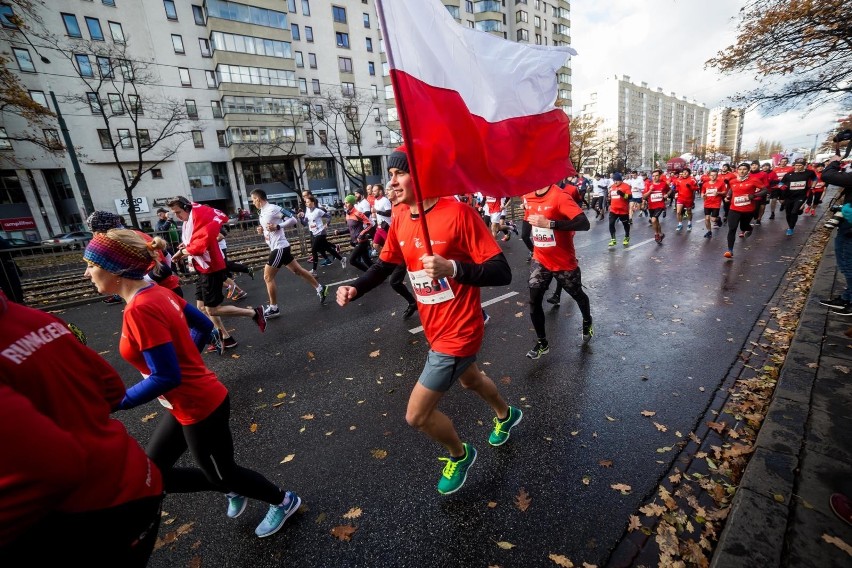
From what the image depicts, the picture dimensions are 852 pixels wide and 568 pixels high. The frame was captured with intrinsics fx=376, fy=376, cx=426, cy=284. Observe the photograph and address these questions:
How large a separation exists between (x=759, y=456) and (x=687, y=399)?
3.06 ft

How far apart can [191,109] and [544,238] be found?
4399 cm

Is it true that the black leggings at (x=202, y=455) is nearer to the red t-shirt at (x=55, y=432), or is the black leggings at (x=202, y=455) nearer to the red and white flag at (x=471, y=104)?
the red t-shirt at (x=55, y=432)

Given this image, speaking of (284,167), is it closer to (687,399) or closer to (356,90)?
(356,90)

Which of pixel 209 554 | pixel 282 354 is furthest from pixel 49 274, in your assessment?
pixel 209 554

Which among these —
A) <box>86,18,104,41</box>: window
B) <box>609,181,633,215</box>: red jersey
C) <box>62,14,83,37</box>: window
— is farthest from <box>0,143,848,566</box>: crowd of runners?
<box>62,14,83,37</box>: window

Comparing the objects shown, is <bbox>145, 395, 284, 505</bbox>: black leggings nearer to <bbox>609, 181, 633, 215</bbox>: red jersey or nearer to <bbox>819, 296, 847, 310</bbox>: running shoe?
<bbox>819, 296, 847, 310</bbox>: running shoe

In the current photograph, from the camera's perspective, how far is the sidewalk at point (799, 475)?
2059mm

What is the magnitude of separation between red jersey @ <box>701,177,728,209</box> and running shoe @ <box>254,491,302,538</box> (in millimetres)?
14049

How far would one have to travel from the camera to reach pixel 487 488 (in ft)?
9.06

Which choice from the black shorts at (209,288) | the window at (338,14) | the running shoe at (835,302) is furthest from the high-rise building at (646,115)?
the black shorts at (209,288)

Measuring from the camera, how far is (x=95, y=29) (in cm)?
3284

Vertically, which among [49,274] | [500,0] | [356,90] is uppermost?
[500,0]

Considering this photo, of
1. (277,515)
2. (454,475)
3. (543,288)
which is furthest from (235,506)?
(543,288)

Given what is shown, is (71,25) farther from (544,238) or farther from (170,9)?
(544,238)
